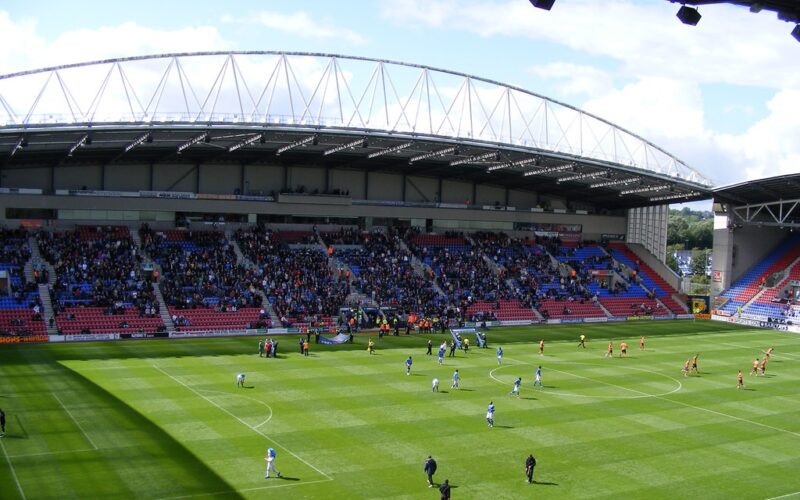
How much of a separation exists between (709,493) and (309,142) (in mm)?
42606

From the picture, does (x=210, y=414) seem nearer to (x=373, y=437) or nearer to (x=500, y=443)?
(x=373, y=437)

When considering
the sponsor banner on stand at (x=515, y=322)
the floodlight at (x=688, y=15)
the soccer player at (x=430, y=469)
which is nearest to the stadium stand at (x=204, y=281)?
the sponsor banner on stand at (x=515, y=322)

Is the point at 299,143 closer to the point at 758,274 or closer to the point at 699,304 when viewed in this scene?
the point at 699,304

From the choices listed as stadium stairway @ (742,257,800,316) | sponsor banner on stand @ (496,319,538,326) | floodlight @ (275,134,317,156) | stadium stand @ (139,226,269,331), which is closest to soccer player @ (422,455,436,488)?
stadium stand @ (139,226,269,331)

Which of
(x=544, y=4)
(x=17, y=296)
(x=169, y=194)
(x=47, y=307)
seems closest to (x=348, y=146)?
(x=169, y=194)

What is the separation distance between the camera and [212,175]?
71.5 m

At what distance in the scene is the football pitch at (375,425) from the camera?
1038 inches

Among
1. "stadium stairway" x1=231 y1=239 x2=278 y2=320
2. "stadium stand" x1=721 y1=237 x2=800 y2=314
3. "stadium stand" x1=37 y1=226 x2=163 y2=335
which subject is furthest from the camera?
"stadium stand" x1=721 y1=237 x2=800 y2=314

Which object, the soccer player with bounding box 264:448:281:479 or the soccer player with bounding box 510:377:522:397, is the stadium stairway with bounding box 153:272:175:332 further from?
the soccer player with bounding box 264:448:281:479

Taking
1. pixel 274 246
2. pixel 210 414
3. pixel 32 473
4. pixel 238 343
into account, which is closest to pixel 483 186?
pixel 274 246

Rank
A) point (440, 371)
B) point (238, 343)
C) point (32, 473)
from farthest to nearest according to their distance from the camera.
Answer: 1. point (238, 343)
2. point (440, 371)
3. point (32, 473)

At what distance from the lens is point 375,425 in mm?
33219

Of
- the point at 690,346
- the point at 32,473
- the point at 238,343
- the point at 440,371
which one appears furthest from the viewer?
the point at 690,346

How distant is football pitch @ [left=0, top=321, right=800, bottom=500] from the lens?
26375 mm
